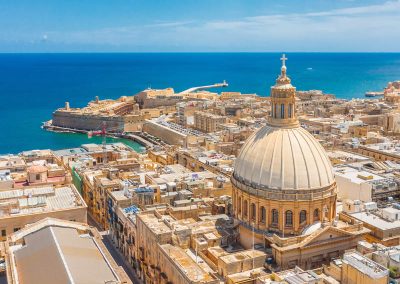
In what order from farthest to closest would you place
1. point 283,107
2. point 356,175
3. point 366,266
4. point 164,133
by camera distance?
point 164,133, point 356,175, point 283,107, point 366,266

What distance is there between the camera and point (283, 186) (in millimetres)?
40531

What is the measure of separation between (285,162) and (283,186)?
2.00 metres

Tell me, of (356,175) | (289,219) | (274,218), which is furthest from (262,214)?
(356,175)

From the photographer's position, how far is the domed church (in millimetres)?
40656

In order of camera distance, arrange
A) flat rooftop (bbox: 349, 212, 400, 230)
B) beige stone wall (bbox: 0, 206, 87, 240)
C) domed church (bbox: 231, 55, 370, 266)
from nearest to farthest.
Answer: domed church (bbox: 231, 55, 370, 266) → flat rooftop (bbox: 349, 212, 400, 230) → beige stone wall (bbox: 0, 206, 87, 240)

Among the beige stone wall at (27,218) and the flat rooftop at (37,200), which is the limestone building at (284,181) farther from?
the flat rooftop at (37,200)

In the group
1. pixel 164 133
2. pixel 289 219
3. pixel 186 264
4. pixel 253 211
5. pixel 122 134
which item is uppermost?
pixel 253 211

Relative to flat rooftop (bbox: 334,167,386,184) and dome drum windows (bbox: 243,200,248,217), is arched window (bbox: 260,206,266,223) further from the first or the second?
flat rooftop (bbox: 334,167,386,184)

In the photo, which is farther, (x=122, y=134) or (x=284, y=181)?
(x=122, y=134)

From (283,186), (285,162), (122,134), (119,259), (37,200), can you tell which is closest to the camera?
(283,186)

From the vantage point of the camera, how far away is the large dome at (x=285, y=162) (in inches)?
1606

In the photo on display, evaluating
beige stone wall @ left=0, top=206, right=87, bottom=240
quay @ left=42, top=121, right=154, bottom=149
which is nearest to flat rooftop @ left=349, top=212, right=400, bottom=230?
beige stone wall @ left=0, top=206, right=87, bottom=240

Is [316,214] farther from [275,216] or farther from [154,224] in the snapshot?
[154,224]

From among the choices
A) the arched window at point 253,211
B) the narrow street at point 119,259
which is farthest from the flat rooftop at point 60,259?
the arched window at point 253,211
